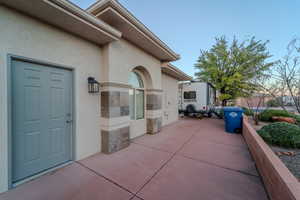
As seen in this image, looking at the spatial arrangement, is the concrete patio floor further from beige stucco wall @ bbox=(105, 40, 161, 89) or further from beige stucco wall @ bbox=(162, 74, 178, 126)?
beige stucco wall @ bbox=(162, 74, 178, 126)

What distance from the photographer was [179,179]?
2473mm

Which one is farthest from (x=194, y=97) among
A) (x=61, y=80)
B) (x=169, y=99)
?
(x=61, y=80)

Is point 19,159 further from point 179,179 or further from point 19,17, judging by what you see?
point 179,179

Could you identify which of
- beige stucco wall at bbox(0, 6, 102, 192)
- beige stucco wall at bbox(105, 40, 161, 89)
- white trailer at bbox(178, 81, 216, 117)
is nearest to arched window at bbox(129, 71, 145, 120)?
beige stucco wall at bbox(105, 40, 161, 89)

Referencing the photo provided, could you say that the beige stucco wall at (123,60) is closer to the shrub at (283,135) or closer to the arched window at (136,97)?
the arched window at (136,97)

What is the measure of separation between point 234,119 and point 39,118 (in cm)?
733

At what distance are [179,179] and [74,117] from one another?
290cm

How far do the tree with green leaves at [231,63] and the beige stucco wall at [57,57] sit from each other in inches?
436

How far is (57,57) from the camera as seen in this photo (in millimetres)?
2777

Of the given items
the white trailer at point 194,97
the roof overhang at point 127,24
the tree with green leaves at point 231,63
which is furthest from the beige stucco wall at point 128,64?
the tree with green leaves at point 231,63

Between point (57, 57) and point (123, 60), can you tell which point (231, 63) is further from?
point (57, 57)

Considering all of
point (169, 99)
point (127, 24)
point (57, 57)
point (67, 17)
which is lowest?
point (169, 99)

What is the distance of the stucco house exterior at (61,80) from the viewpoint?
85.8 inches

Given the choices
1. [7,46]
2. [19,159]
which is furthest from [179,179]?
[7,46]
